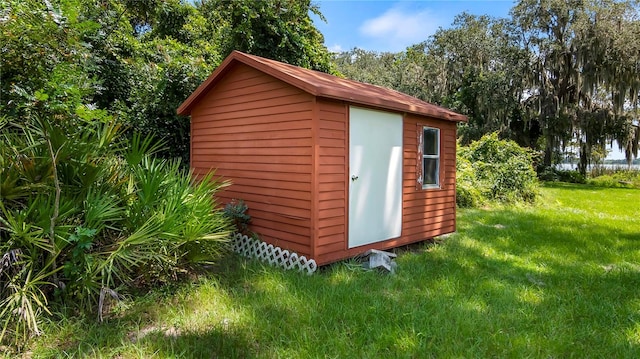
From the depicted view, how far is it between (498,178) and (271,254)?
8.54 meters

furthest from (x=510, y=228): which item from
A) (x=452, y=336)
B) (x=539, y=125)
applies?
(x=539, y=125)

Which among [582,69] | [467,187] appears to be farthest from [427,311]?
[582,69]

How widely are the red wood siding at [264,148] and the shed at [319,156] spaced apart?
0.01 m

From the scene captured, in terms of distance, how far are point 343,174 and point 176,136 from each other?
465 centimetres

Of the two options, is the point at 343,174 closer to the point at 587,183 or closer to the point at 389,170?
the point at 389,170

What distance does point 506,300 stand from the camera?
12.0 feet

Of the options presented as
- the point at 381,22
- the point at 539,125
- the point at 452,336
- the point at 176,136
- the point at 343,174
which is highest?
the point at 381,22

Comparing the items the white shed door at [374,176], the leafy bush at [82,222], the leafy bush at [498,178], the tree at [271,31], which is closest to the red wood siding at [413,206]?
the white shed door at [374,176]

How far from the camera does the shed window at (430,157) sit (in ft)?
19.0

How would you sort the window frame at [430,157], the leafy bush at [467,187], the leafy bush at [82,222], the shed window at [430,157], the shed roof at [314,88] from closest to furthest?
the leafy bush at [82,222]
the shed roof at [314,88]
the window frame at [430,157]
the shed window at [430,157]
the leafy bush at [467,187]

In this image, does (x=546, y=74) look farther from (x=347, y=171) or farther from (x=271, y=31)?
(x=347, y=171)

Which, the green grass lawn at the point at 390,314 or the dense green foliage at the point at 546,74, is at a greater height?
the dense green foliage at the point at 546,74

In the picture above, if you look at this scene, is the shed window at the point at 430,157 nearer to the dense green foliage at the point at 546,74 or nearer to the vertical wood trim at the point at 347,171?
the vertical wood trim at the point at 347,171

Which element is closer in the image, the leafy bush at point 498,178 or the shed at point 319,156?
the shed at point 319,156
